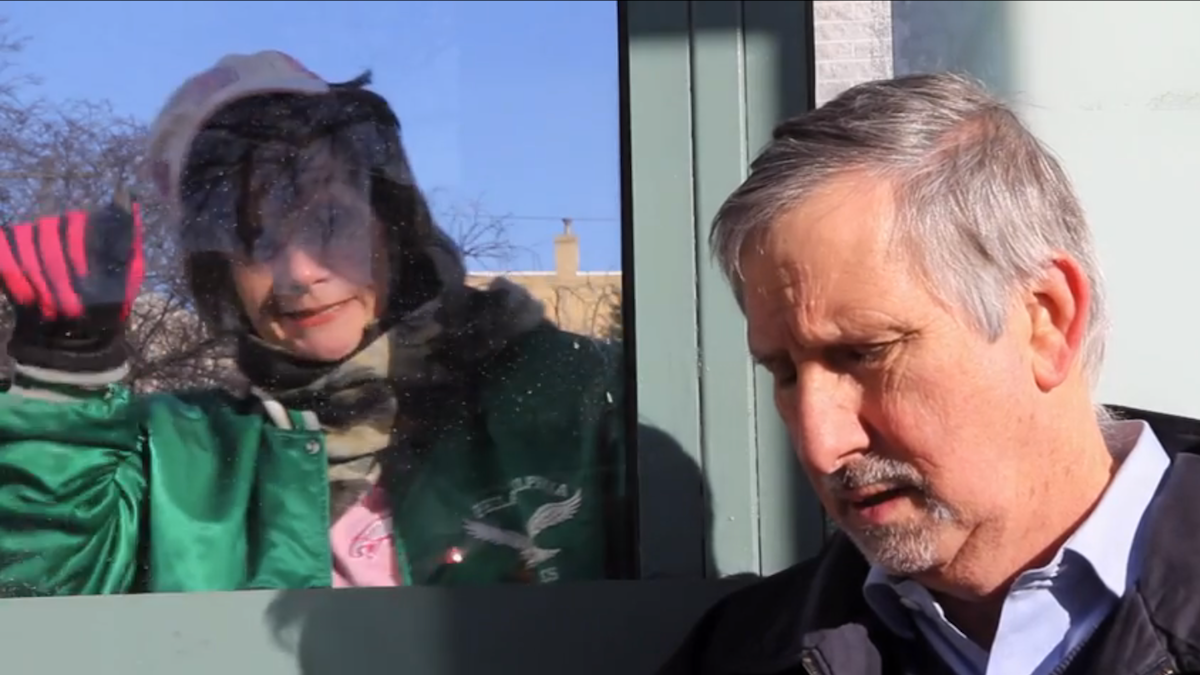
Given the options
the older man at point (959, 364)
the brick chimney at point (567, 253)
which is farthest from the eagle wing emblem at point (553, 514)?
the older man at point (959, 364)

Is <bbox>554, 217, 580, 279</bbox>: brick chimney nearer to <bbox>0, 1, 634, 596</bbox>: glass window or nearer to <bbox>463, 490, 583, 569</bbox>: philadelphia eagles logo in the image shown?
<bbox>0, 1, 634, 596</bbox>: glass window

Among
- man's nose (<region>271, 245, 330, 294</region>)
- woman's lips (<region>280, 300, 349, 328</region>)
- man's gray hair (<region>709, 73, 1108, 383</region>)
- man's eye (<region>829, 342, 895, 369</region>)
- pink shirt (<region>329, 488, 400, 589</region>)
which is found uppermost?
man's gray hair (<region>709, 73, 1108, 383</region>)

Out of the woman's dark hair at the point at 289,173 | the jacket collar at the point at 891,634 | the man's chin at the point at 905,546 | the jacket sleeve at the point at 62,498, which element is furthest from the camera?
the woman's dark hair at the point at 289,173

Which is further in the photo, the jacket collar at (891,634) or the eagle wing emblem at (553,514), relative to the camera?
the eagle wing emblem at (553,514)

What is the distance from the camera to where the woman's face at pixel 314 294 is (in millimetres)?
2064

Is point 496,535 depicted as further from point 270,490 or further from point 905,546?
point 905,546

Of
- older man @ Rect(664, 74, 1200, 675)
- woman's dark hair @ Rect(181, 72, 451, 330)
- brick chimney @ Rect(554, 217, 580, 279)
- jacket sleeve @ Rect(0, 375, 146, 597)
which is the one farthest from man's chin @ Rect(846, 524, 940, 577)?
jacket sleeve @ Rect(0, 375, 146, 597)

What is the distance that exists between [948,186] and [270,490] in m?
0.99

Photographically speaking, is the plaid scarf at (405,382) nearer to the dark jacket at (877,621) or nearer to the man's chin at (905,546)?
the dark jacket at (877,621)

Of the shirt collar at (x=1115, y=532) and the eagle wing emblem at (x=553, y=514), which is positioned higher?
the shirt collar at (x=1115, y=532)

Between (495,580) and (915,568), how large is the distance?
0.69 meters

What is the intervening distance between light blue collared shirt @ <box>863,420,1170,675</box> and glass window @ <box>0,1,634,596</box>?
63 centimetres

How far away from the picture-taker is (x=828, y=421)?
151 centimetres

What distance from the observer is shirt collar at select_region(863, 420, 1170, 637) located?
58.6 inches
